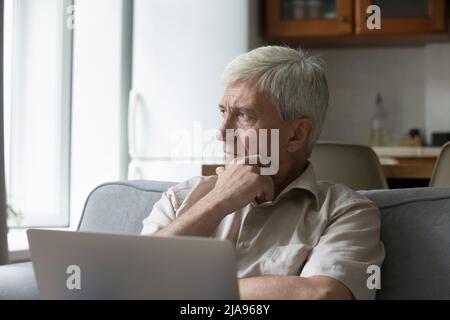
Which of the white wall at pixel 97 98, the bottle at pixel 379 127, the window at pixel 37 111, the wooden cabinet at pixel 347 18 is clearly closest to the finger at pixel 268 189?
the window at pixel 37 111

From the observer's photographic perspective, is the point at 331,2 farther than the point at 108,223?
Yes

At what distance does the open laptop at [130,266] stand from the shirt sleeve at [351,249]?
341 mm

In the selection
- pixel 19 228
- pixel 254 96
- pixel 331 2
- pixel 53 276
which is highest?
pixel 331 2

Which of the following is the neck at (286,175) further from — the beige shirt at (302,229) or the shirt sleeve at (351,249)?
the shirt sleeve at (351,249)

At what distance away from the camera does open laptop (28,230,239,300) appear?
0.85 meters

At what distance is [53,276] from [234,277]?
0.29 meters

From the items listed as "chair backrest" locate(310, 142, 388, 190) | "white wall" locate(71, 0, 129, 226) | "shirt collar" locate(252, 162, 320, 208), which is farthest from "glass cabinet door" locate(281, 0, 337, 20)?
"shirt collar" locate(252, 162, 320, 208)

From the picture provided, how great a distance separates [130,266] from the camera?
89 cm

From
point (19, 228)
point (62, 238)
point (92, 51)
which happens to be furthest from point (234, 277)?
point (92, 51)

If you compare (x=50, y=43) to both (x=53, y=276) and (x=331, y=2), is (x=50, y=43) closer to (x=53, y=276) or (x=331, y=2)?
(x=331, y=2)

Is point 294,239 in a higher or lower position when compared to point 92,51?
lower

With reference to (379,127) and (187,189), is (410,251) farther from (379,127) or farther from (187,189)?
(379,127)

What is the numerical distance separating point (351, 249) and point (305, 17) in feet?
8.94

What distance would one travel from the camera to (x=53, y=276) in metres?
0.98
